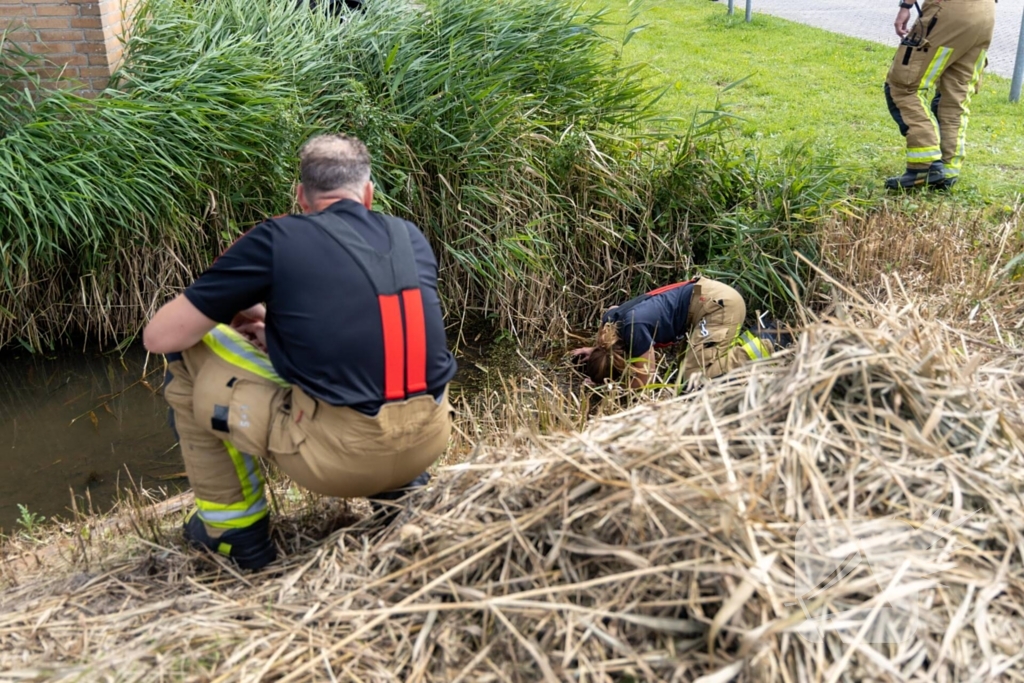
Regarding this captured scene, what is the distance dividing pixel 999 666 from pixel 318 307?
6.44ft

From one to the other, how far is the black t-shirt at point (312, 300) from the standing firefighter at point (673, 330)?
85.7 inches

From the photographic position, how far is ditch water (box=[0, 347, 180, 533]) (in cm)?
472

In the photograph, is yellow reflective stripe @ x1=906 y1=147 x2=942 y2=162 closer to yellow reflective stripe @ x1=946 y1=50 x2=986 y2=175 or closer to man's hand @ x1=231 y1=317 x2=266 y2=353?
yellow reflective stripe @ x1=946 y1=50 x2=986 y2=175

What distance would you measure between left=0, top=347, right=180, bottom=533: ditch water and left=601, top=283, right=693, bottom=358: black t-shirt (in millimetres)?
2389

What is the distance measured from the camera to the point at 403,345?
287cm

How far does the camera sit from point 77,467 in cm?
491

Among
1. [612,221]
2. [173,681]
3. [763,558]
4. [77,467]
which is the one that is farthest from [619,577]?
[612,221]

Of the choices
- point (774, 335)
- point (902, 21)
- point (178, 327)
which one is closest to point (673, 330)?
point (774, 335)

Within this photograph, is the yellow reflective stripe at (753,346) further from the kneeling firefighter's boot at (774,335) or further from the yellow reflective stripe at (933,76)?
the yellow reflective stripe at (933,76)

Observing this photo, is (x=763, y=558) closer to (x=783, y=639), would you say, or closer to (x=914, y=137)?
(x=783, y=639)

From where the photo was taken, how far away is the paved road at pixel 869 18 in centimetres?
1045

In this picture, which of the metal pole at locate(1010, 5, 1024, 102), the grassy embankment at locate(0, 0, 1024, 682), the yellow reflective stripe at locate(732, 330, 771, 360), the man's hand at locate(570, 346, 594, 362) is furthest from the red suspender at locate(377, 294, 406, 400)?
the metal pole at locate(1010, 5, 1024, 102)

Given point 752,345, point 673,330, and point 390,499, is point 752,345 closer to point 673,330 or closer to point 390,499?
point 673,330

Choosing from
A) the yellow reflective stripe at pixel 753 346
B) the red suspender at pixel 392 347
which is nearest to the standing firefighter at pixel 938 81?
the yellow reflective stripe at pixel 753 346
